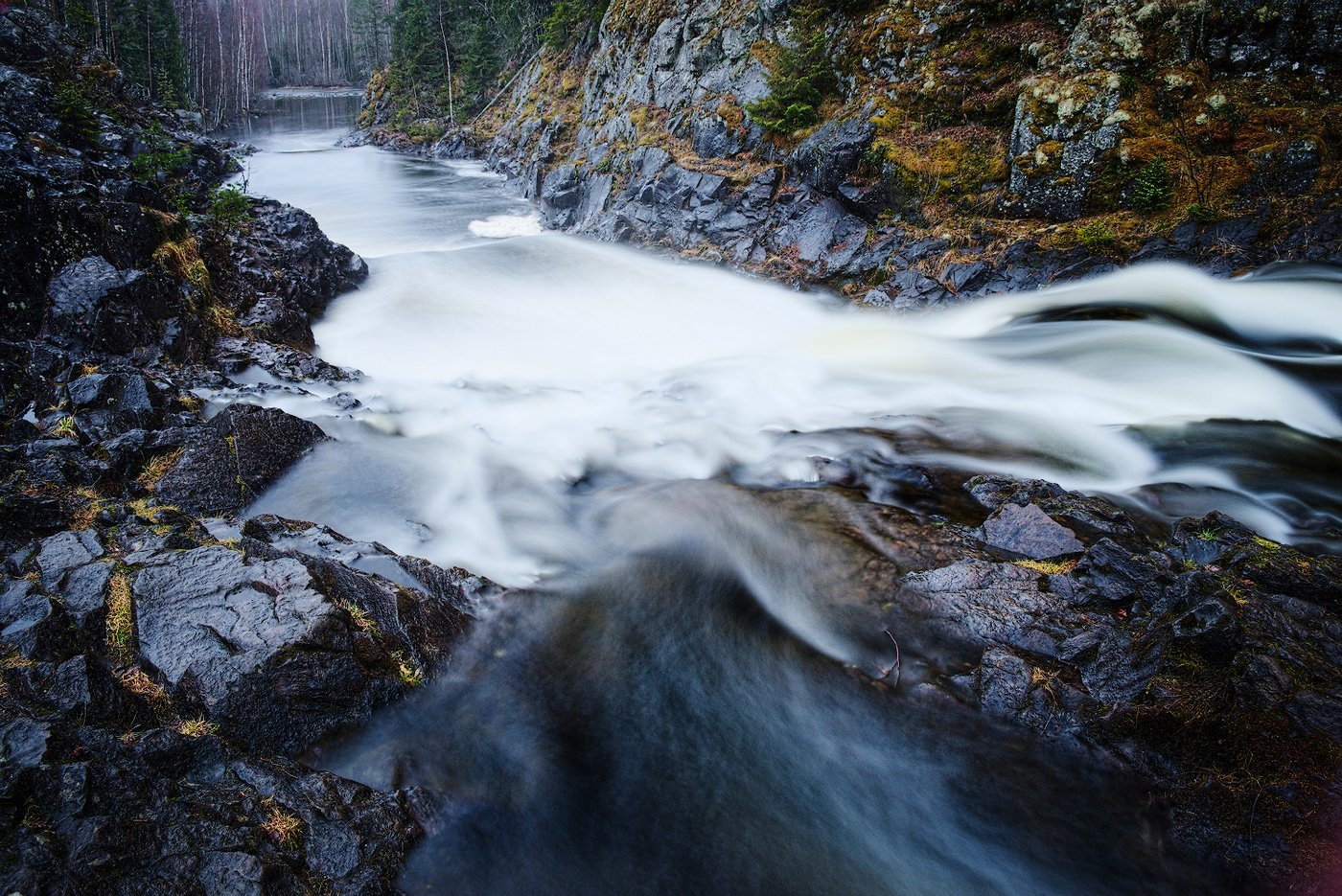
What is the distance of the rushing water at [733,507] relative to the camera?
3.41 metres

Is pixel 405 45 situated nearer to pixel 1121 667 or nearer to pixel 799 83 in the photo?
pixel 799 83

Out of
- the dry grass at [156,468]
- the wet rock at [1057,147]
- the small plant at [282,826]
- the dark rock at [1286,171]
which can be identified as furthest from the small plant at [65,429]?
the dark rock at [1286,171]

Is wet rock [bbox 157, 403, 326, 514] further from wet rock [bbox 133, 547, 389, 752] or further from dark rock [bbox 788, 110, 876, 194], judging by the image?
dark rock [bbox 788, 110, 876, 194]

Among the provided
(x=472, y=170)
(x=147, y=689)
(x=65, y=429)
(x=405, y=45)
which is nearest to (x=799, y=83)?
(x=65, y=429)

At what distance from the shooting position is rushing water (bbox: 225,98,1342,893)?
11.2ft

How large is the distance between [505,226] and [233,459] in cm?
1610

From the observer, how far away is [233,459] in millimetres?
5629

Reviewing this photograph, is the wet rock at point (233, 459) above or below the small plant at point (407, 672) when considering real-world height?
above

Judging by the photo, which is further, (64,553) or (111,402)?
Answer: (111,402)

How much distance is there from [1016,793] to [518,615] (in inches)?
136

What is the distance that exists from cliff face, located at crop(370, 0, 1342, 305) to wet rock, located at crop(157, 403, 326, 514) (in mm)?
10033

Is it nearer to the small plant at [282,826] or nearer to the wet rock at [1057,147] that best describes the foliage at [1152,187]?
the wet rock at [1057,147]

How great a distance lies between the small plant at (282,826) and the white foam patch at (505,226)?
17.9 m

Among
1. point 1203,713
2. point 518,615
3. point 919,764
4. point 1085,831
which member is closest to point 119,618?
point 518,615
